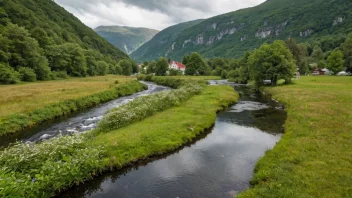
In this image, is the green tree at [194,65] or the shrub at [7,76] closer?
the shrub at [7,76]

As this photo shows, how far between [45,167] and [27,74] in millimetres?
67172

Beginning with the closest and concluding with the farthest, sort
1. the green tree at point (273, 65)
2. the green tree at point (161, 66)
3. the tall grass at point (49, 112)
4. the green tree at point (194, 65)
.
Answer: the tall grass at point (49, 112) < the green tree at point (273, 65) < the green tree at point (161, 66) < the green tree at point (194, 65)

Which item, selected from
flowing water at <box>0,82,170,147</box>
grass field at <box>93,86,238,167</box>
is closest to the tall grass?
flowing water at <box>0,82,170,147</box>

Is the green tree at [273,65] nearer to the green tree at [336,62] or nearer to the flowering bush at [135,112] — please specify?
the flowering bush at [135,112]

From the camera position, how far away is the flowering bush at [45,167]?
1152 centimetres

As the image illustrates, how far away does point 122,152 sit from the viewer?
727 inches

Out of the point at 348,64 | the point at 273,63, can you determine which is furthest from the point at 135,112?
the point at 348,64

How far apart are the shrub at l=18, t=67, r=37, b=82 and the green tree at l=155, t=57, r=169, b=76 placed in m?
74.0

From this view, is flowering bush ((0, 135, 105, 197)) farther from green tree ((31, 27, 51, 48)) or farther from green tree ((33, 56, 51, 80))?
green tree ((31, 27, 51, 48))

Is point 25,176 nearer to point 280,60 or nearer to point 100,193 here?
point 100,193

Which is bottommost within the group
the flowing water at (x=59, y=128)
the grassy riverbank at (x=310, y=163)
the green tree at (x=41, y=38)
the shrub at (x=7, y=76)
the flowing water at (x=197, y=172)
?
the flowing water at (x=197, y=172)

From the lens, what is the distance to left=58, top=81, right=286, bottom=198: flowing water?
1404 cm

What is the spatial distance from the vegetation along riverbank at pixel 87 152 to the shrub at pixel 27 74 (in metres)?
57.4

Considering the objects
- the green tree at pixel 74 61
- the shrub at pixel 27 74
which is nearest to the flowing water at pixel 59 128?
the shrub at pixel 27 74
